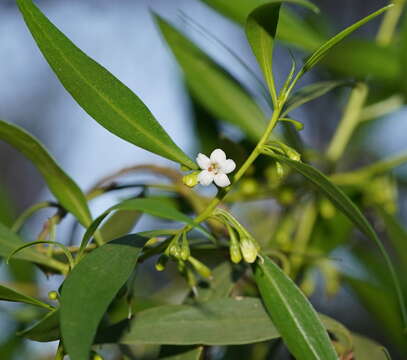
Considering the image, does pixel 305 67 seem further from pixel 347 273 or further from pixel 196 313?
pixel 347 273

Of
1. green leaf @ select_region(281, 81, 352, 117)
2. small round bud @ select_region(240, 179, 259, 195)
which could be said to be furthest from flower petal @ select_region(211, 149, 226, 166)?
small round bud @ select_region(240, 179, 259, 195)

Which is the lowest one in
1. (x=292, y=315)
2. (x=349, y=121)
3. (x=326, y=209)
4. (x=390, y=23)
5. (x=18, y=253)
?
(x=292, y=315)

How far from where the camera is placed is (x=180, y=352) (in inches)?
20.6

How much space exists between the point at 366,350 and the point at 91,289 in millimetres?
287

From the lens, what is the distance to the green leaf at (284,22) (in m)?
0.73

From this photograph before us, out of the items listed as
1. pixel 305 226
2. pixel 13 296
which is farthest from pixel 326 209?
pixel 13 296

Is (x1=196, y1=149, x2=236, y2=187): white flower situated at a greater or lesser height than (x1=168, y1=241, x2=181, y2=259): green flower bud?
greater

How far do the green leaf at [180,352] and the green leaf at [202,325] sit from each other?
27mm

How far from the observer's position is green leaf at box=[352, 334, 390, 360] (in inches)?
21.6

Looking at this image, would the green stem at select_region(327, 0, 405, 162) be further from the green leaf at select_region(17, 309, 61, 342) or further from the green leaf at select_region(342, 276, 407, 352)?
the green leaf at select_region(17, 309, 61, 342)

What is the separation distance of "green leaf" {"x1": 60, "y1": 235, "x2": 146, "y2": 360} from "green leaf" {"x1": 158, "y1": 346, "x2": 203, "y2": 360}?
5.0 inches

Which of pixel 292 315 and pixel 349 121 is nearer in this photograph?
pixel 292 315

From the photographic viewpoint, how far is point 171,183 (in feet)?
2.47

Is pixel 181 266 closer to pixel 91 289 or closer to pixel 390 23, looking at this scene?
pixel 91 289
